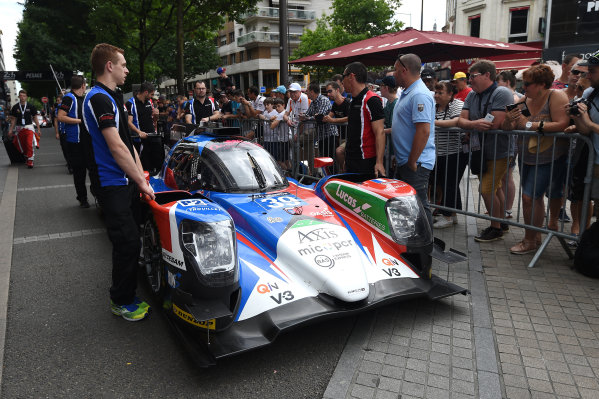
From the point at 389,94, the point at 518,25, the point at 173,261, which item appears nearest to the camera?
the point at 173,261

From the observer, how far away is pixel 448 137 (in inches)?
223

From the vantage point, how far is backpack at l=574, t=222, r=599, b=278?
4.12 m

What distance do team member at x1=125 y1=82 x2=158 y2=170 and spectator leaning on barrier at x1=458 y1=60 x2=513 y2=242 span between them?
5.02 metres

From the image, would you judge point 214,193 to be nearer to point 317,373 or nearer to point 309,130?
point 317,373

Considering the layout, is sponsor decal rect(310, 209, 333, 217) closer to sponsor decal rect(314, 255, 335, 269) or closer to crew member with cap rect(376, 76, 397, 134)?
sponsor decal rect(314, 255, 335, 269)

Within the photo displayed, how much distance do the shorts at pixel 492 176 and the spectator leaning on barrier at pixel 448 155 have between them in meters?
0.35

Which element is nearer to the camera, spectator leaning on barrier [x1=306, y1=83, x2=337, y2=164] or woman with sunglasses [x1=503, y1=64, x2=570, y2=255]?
woman with sunglasses [x1=503, y1=64, x2=570, y2=255]

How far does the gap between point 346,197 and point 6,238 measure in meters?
4.62

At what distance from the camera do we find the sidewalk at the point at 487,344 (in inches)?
103

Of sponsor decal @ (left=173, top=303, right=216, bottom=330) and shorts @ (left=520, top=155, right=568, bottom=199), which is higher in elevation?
shorts @ (left=520, top=155, right=568, bottom=199)

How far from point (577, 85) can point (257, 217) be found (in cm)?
433

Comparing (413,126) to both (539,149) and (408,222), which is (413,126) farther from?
(539,149)

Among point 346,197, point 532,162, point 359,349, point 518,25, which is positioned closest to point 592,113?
point 532,162

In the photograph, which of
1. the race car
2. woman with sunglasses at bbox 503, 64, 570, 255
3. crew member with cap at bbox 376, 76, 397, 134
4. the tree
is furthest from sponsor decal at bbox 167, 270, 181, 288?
the tree
